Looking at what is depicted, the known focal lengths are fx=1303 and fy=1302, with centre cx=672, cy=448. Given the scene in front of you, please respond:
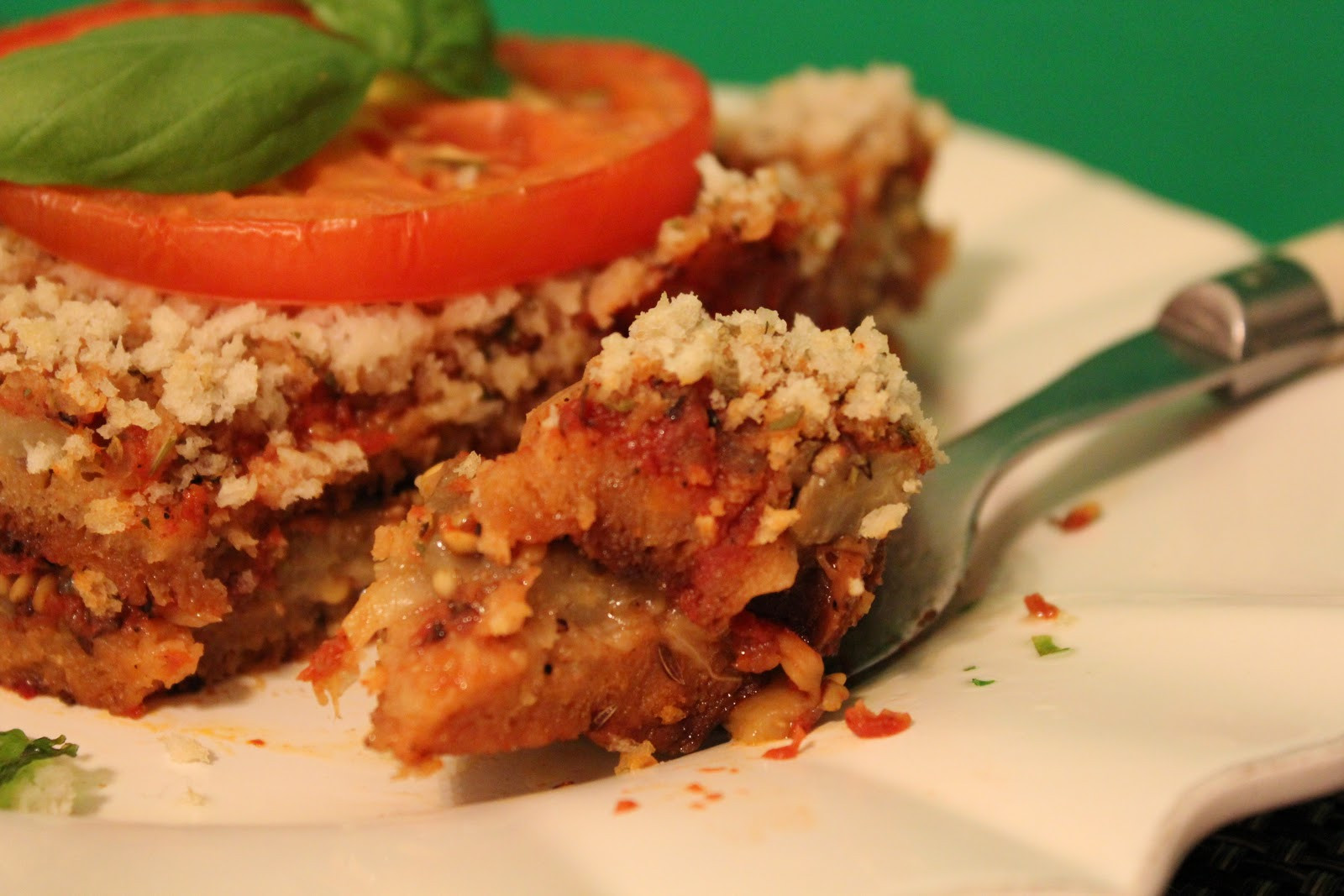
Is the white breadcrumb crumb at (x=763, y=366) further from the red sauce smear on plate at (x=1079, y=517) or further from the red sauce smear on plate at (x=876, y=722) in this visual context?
the red sauce smear on plate at (x=1079, y=517)

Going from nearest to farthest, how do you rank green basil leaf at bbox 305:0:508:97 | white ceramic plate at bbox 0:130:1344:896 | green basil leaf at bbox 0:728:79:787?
1. white ceramic plate at bbox 0:130:1344:896
2. green basil leaf at bbox 0:728:79:787
3. green basil leaf at bbox 305:0:508:97

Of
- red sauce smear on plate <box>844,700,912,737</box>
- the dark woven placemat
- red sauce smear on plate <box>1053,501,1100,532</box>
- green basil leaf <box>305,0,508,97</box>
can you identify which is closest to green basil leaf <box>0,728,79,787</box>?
red sauce smear on plate <box>844,700,912,737</box>

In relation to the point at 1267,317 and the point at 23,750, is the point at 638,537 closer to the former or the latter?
the point at 23,750

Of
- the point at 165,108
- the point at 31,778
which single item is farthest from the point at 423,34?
the point at 31,778

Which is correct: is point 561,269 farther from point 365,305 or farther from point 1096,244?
point 1096,244

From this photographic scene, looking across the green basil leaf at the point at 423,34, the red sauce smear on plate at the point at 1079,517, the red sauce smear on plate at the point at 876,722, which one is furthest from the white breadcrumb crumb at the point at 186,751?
the red sauce smear on plate at the point at 1079,517

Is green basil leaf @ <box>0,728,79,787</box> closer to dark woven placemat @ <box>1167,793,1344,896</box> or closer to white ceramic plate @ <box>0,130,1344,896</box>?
white ceramic plate @ <box>0,130,1344,896</box>

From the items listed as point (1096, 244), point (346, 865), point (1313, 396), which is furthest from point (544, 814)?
point (1096, 244)
